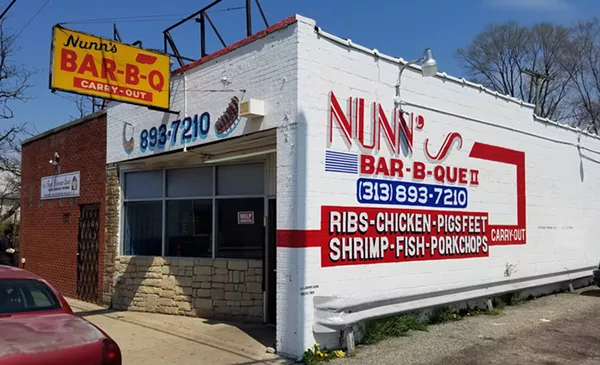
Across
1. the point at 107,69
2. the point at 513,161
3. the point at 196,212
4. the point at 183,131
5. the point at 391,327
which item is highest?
the point at 107,69

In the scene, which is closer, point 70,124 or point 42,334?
point 42,334

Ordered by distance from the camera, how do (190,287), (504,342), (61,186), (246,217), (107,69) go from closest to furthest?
(504,342) < (107,69) < (246,217) < (190,287) < (61,186)

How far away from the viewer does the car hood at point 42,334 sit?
4438mm

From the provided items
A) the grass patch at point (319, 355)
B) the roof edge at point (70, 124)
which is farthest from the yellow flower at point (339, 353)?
the roof edge at point (70, 124)

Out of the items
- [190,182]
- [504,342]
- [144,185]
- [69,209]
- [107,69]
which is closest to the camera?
[504,342]

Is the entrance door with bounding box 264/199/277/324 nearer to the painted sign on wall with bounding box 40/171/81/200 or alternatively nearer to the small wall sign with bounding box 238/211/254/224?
the small wall sign with bounding box 238/211/254/224

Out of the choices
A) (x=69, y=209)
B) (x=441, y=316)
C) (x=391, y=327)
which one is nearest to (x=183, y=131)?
(x=391, y=327)

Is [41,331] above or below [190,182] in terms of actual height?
below

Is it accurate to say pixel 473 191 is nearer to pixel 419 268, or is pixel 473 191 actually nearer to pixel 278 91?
pixel 419 268

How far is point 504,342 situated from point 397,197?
2.70 metres

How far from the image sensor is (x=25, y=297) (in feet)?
18.6

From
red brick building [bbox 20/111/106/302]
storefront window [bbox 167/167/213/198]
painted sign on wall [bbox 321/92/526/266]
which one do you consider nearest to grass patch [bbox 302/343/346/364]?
painted sign on wall [bbox 321/92/526/266]

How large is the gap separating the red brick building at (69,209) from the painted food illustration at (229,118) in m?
4.61

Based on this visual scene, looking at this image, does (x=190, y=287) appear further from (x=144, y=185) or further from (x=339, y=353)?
(x=339, y=353)
